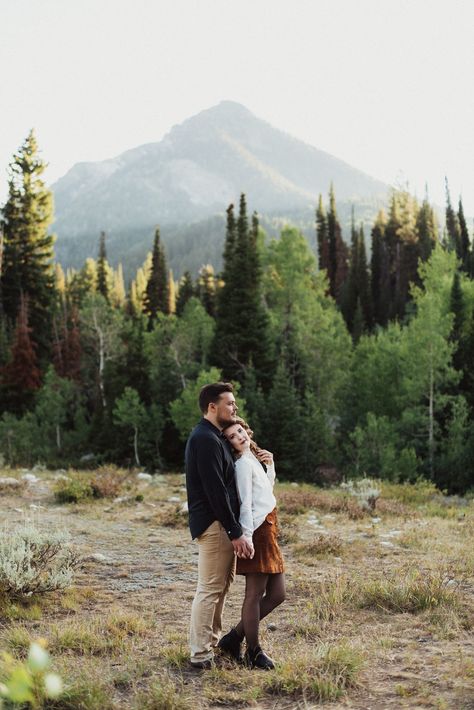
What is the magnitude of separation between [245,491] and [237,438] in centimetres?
43

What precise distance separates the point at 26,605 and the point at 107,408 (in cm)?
2449

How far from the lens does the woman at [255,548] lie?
16.5 feet

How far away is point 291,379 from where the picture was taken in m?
30.8

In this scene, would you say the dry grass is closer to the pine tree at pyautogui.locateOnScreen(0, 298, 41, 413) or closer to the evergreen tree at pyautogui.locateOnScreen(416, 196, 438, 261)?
the pine tree at pyautogui.locateOnScreen(0, 298, 41, 413)

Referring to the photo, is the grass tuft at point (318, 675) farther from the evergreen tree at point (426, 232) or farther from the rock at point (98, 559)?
the evergreen tree at point (426, 232)

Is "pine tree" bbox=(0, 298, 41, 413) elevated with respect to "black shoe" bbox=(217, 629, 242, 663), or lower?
elevated

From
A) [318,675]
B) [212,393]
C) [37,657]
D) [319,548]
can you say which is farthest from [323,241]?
[37,657]

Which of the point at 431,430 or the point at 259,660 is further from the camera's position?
the point at 431,430

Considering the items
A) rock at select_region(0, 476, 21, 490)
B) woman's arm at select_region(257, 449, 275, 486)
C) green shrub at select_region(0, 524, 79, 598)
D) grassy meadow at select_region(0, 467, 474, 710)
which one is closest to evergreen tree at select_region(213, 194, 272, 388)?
rock at select_region(0, 476, 21, 490)

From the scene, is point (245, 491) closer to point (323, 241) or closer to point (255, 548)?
point (255, 548)

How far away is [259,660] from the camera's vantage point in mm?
5137

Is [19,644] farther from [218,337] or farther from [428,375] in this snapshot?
[218,337]

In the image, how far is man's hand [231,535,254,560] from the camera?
4.85 meters

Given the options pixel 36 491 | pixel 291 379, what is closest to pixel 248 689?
pixel 36 491
